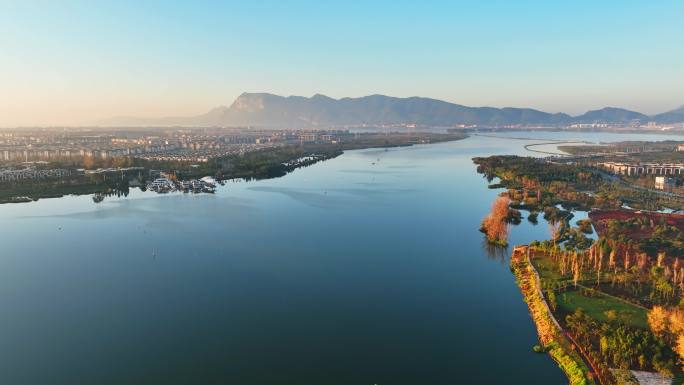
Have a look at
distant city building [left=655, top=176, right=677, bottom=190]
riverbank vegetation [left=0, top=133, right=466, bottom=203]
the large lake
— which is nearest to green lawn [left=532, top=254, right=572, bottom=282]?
the large lake

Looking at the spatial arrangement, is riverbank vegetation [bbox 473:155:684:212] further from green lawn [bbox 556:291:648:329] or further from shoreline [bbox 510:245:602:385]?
green lawn [bbox 556:291:648:329]

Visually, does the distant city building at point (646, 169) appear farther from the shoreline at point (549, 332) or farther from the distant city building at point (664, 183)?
the shoreline at point (549, 332)

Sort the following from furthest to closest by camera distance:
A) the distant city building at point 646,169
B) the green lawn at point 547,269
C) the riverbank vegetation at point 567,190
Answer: the distant city building at point 646,169, the riverbank vegetation at point 567,190, the green lawn at point 547,269

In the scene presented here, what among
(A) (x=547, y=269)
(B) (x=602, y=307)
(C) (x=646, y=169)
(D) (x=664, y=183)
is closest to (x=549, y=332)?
(B) (x=602, y=307)

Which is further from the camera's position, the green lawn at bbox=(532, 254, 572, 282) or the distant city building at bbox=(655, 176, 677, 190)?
the distant city building at bbox=(655, 176, 677, 190)

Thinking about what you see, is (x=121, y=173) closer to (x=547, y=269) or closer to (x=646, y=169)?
(x=547, y=269)

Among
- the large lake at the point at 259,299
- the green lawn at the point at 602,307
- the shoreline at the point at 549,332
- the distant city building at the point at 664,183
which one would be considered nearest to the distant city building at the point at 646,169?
the distant city building at the point at 664,183
